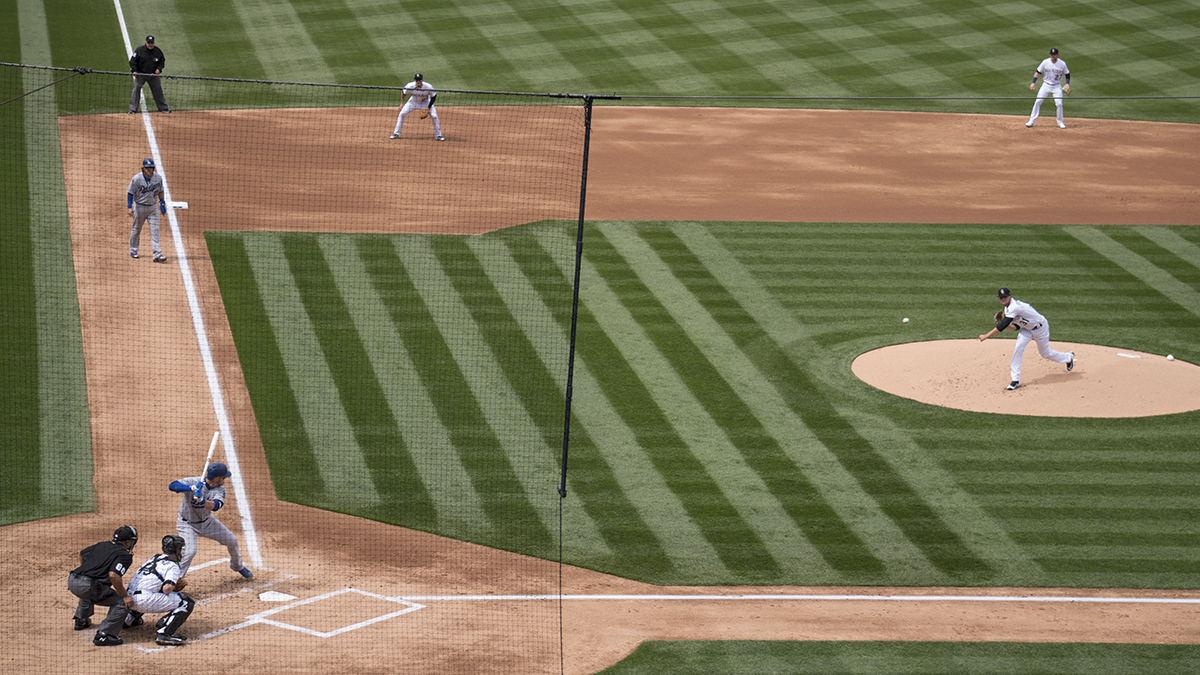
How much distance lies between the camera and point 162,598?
1168 cm

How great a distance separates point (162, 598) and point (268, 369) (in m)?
6.39

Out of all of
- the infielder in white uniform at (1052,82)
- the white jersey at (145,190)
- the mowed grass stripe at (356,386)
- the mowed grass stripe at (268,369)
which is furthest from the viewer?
the infielder in white uniform at (1052,82)

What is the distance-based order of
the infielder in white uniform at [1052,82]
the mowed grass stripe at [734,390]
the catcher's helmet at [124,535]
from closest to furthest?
the catcher's helmet at [124,535]
the mowed grass stripe at [734,390]
the infielder in white uniform at [1052,82]

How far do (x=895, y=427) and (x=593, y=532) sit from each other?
15.9 ft

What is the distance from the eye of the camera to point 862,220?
2459cm

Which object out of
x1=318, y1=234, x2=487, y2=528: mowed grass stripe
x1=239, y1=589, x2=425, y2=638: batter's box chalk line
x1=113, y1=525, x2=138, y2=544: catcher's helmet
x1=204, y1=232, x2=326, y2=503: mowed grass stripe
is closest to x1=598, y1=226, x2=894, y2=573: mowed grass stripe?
x1=318, y1=234, x2=487, y2=528: mowed grass stripe

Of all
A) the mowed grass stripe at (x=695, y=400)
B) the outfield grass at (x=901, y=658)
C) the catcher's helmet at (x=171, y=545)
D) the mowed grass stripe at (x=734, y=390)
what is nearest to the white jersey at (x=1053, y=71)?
the mowed grass stripe at (x=734, y=390)

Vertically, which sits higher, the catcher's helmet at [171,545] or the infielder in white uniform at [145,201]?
the infielder in white uniform at [145,201]

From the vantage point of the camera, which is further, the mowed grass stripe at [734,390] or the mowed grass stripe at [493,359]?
the mowed grass stripe at [493,359]

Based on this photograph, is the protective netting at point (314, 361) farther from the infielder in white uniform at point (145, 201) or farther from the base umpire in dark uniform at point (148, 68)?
the base umpire in dark uniform at point (148, 68)

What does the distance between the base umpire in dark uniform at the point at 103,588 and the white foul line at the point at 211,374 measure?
1701mm

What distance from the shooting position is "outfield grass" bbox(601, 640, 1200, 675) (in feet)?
39.1

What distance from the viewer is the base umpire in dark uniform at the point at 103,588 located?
37.9ft

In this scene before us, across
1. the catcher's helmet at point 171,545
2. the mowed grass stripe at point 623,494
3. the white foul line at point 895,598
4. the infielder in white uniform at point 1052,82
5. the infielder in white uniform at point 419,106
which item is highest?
the infielder in white uniform at point 1052,82
